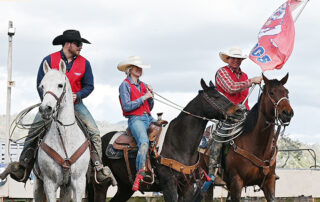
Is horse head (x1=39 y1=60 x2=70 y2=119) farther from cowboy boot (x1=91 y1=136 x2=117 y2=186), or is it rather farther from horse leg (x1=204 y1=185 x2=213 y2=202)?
horse leg (x1=204 y1=185 x2=213 y2=202)

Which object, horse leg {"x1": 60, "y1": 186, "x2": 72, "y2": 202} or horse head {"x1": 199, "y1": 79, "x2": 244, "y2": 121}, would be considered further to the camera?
horse head {"x1": 199, "y1": 79, "x2": 244, "y2": 121}

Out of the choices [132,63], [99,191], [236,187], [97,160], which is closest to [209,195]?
[236,187]

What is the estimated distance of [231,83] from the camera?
1172cm

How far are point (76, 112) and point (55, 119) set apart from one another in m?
0.98

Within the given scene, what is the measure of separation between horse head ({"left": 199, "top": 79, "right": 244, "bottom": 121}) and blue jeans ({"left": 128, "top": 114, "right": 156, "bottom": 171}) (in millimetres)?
1118

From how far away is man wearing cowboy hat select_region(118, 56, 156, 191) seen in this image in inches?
400

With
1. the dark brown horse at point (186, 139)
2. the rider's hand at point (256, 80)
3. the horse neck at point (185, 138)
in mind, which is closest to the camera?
the dark brown horse at point (186, 139)

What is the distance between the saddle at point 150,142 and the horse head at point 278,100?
2001mm

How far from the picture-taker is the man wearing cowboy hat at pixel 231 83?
1162 centimetres

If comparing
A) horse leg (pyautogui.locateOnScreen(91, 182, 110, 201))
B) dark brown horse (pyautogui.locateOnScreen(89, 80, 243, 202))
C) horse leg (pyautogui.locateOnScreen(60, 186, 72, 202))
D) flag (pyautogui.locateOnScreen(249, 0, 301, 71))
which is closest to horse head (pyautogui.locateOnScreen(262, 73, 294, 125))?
dark brown horse (pyautogui.locateOnScreen(89, 80, 243, 202))

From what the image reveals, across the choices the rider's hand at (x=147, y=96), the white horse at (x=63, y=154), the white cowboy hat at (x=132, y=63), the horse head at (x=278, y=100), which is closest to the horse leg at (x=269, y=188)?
the horse head at (x=278, y=100)

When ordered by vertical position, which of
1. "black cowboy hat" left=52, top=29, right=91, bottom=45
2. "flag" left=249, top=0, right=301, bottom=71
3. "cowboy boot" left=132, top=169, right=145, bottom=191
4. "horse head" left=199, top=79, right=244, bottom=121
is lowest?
"cowboy boot" left=132, top=169, right=145, bottom=191

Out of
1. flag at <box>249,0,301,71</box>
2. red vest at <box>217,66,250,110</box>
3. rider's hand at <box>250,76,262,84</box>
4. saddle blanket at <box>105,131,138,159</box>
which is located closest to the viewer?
saddle blanket at <box>105,131,138,159</box>

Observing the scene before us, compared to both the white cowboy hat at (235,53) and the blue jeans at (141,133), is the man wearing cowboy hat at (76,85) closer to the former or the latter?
the blue jeans at (141,133)
